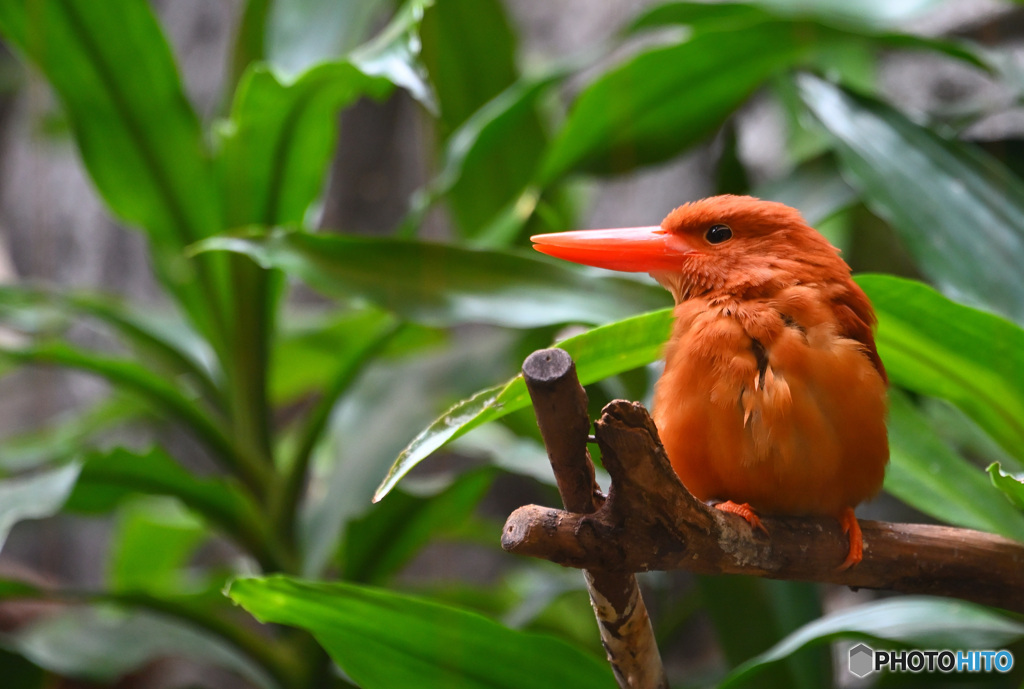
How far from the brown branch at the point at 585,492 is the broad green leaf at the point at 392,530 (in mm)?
475

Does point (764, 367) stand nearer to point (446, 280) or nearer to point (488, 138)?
point (446, 280)

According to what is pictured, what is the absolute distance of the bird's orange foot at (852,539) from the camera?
0.61 m

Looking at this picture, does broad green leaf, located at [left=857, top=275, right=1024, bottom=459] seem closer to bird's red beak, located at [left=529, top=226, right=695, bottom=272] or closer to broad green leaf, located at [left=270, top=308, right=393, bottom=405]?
bird's red beak, located at [left=529, top=226, right=695, bottom=272]

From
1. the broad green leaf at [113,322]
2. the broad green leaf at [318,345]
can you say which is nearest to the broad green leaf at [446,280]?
the broad green leaf at [113,322]

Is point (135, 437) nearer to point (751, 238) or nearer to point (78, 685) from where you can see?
point (78, 685)

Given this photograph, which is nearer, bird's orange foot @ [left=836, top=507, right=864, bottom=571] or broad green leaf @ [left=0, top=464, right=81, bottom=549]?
bird's orange foot @ [left=836, top=507, right=864, bottom=571]

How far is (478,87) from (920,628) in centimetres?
103

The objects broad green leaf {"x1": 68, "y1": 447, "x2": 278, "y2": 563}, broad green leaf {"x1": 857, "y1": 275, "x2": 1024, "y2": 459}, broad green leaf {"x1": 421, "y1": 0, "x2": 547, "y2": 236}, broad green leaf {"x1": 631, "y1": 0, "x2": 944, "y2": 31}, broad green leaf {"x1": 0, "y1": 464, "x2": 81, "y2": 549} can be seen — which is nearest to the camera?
broad green leaf {"x1": 857, "y1": 275, "x2": 1024, "y2": 459}

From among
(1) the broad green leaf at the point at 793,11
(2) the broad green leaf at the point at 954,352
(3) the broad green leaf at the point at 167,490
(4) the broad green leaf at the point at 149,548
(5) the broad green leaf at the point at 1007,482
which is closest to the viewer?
(5) the broad green leaf at the point at 1007,482

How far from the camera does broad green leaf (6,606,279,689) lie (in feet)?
3.35

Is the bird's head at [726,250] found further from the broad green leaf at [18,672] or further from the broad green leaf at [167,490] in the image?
the broad green leaf at [18,672]

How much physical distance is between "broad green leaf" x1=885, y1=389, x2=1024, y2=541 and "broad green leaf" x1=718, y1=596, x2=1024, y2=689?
0.34ft

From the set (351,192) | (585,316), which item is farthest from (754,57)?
(351,192)

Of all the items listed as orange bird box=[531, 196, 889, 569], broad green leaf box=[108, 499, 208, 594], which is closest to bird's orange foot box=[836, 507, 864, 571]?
orange bird box=[531, 196, 889, 569]
